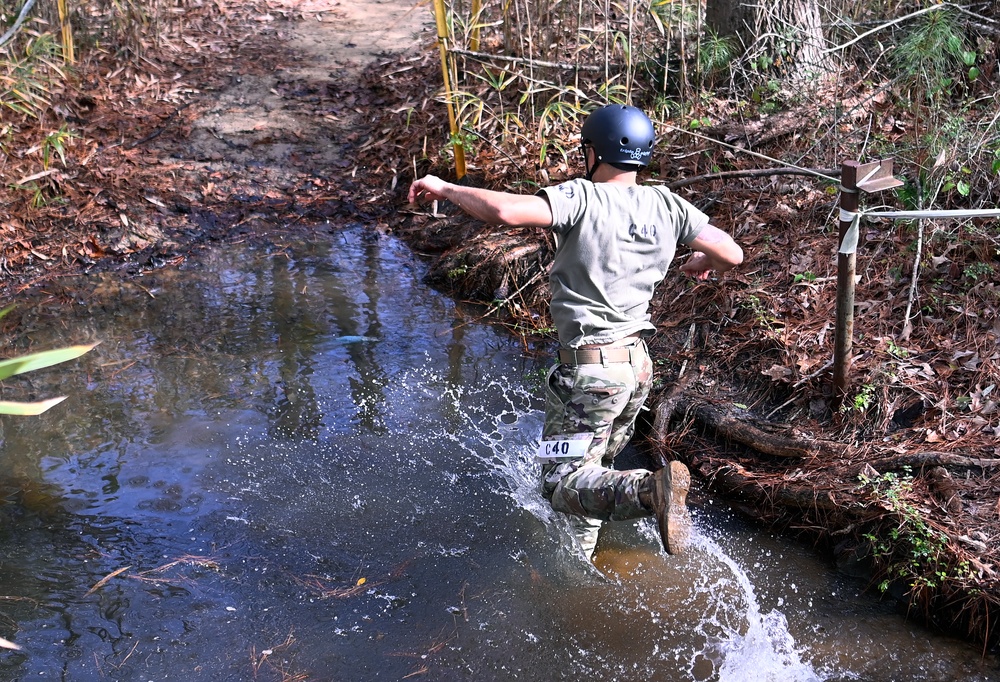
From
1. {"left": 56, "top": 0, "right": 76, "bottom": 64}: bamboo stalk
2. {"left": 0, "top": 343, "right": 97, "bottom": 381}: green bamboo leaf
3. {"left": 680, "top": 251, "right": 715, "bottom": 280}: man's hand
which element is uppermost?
{"left": 56, "top": 0, "right": 76, "bottom": 64}: bamboo stalk

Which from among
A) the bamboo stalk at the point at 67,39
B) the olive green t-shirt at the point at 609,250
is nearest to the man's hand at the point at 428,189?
the olive green t-shirt at the point at 609,250

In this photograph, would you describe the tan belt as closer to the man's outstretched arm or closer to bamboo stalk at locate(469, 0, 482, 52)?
the man's outstretched arm

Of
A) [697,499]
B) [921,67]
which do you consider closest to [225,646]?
[697,499]

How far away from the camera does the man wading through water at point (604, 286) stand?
304 centimetres

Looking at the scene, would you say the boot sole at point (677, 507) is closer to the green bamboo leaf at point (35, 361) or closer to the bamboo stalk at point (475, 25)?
the green bamboo leaf at point (35, 361)

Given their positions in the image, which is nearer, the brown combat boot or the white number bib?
the brown combat boot

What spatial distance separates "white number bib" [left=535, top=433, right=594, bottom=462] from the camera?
3.42 meters

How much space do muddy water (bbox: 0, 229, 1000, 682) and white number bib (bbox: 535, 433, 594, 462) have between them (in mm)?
522

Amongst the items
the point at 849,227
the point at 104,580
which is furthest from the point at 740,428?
the point at 104,580

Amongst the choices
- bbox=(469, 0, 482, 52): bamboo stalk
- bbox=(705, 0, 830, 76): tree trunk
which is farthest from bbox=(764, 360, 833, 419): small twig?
bbox=(469, 0, 482, 52): bamboo stalk

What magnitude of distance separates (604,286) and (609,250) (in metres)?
0.15

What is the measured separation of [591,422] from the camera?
135 inches

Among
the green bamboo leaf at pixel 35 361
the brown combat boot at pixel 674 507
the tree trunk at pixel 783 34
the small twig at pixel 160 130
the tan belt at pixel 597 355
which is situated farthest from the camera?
the small twig at pixel 160 130

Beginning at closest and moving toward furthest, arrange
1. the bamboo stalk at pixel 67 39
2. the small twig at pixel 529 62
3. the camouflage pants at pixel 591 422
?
the camouflage pants at pixel 591 422 → the small twig at pixel 529 62 → the bamboo stalk at pixel 67 39
